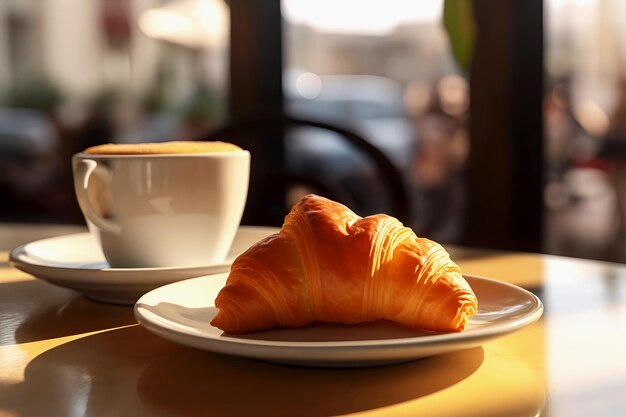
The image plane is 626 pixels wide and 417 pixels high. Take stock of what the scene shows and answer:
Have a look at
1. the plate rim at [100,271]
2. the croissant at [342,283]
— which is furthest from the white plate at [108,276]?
the croissant at [342,283]

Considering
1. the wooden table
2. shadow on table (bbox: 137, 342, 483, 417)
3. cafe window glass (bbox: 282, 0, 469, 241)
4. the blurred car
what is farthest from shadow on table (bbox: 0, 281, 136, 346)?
the blurred car

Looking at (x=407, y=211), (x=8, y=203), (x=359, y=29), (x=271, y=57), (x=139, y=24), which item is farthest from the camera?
(x=8, y=203)

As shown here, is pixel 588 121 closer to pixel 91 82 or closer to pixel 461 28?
pixel 461 28

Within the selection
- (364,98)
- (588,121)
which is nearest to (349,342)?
(588,121)

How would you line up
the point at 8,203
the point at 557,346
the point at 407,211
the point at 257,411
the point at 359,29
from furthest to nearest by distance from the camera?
1. the point at 8,203
2. the point at 359,29
3. the point at 407,211
4. the point at 557,346
5. the point at 257,411

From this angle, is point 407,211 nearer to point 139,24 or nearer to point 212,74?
point 212,74

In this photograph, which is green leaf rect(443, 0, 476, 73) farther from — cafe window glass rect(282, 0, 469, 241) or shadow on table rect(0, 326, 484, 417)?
shadow on table rect(0, 326, 484, 417)

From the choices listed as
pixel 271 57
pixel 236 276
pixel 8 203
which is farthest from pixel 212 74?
pixel 236 276
